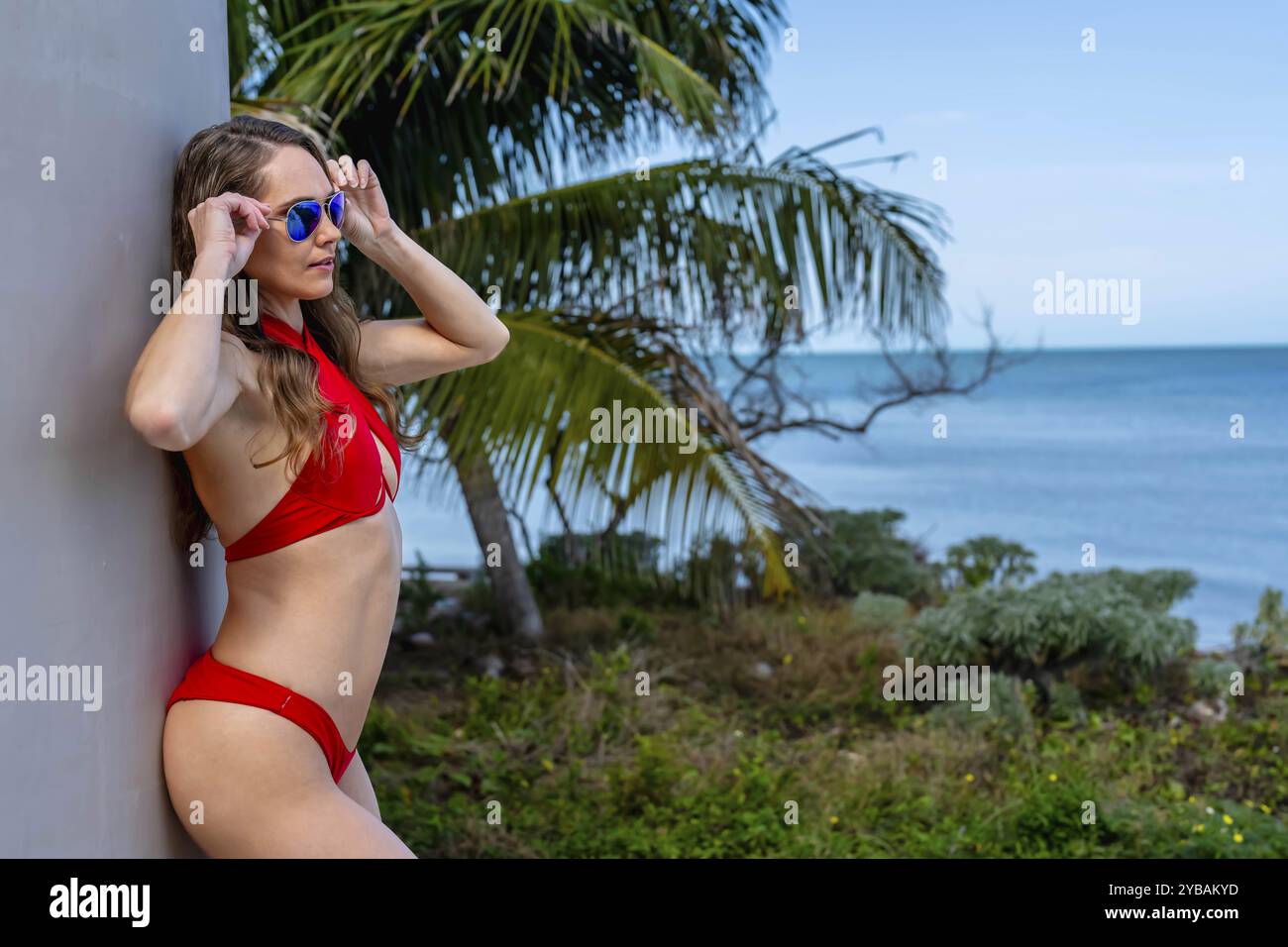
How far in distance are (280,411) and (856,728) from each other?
16.7 ft

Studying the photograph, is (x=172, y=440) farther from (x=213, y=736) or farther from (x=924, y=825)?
(x=924, y=825)

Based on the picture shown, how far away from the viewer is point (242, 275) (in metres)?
1.80

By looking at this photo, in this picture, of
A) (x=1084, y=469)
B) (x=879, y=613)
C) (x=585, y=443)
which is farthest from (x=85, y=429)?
(x=1084, y=469)

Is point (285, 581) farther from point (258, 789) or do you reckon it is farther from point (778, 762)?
point (778, 762)

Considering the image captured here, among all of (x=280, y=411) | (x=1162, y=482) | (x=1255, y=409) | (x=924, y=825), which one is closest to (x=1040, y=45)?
(x=1162, y=482)

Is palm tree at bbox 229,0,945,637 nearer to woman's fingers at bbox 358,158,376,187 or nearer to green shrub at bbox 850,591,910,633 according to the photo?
green shrub at bbox 850,591,910,633

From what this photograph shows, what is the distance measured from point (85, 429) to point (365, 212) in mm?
648

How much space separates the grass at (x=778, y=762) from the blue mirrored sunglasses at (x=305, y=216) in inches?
137

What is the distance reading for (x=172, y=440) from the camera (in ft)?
4.73

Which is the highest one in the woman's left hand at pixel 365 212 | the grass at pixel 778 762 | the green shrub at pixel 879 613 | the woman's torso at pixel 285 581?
the woman's left hand at pixel 365 212

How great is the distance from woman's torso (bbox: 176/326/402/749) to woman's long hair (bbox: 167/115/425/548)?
0.03 metres

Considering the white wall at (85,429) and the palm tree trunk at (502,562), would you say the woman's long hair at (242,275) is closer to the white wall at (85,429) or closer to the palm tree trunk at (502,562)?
the white wall at (85,429)

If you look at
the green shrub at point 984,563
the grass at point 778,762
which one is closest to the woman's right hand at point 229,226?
the grass at point 778,762

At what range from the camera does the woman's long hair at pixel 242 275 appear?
168 cm
